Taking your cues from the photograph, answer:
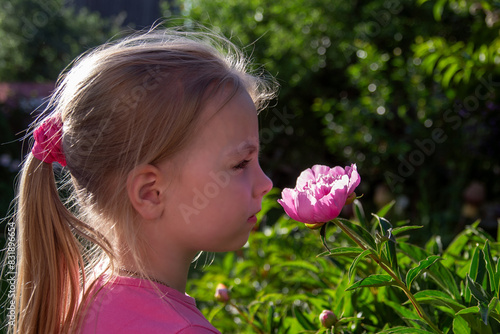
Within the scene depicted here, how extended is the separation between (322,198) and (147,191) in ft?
1.13

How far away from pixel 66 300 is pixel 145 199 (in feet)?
0.88

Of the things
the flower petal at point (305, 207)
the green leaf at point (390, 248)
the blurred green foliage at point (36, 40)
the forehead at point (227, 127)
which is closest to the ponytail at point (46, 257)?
the forehead at point (227, 127)

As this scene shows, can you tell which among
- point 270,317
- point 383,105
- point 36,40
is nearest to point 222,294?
point 270,317

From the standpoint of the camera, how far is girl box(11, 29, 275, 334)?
1043 millimetres

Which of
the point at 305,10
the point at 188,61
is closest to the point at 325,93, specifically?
the point at 305,10

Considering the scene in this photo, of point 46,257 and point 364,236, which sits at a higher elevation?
point 46,257

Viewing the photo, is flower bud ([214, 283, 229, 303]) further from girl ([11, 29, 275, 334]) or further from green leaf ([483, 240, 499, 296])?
green leaf ([483, 240, 499, 296])

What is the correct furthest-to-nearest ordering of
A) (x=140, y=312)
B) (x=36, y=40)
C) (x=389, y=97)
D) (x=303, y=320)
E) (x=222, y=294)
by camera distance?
(x=36, y=40) → (x=389, y=97) → (x=222, y=294) → (x=303, y=320) → (x=140, y=312)

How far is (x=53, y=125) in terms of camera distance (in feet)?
3.75

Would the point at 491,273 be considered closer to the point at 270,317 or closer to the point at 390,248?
the point at 390,248

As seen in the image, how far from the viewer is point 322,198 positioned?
903 mm

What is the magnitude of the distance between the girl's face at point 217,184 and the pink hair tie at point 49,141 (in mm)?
264

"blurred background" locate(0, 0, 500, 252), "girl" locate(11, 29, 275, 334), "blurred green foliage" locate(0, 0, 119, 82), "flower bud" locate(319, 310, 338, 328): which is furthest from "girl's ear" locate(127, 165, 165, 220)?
"blurred green foliage" locate(0, 0, 119, 82)

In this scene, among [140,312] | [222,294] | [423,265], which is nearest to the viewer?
[423,265]
